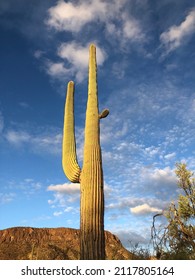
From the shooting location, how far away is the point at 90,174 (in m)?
8.41

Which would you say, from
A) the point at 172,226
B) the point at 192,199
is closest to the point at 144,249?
the point at 172,226

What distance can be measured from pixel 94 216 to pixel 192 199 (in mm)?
7910

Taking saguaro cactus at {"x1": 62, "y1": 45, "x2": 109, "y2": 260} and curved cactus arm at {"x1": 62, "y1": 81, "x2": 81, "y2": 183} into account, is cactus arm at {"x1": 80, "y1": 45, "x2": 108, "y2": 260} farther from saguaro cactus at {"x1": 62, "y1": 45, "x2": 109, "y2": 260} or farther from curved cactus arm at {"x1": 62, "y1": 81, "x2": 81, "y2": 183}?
curved cactus arm at {"x1": 62, "y1": 81, "x2": 81, "y2": 183}

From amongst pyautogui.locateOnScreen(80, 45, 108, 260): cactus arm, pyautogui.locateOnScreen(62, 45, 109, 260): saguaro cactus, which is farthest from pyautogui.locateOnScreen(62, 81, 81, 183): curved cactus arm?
pyautogui.locateOnScreen(80, 45, 108, 260): cactus arm

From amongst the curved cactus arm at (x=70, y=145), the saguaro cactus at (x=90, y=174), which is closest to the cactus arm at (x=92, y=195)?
the saguaro cactus at (x=90, y=174)

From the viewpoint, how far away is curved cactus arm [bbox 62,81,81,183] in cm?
915

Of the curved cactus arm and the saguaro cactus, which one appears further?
the curved cactus arm

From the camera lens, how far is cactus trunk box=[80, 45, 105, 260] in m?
7.80

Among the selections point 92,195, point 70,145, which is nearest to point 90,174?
point 92,195

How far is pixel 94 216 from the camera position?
26.3 feet

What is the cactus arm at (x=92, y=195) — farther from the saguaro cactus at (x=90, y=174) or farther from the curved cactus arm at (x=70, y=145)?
the curved cactus arm at (x=70, y=145)

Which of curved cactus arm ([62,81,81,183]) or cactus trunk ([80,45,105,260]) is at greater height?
curved cactus arm ([62,81,81,183])
